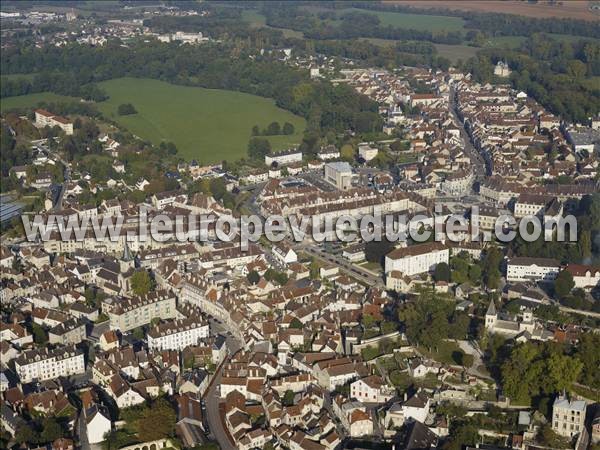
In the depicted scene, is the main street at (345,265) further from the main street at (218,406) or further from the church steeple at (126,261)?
the church steeple at (126,261)

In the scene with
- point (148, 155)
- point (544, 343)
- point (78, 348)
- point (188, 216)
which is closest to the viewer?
point (544, 343)

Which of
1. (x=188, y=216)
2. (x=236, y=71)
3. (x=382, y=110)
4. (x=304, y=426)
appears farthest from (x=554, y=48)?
(x=304, y=426)

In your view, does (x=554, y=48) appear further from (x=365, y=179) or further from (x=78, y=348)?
(x=78, y=348)

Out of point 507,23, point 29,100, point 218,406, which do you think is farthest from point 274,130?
point 218,406

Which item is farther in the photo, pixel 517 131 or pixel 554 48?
pixel 554 48

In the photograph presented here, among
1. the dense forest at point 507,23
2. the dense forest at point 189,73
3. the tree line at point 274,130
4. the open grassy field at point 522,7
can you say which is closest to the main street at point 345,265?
the tree line at point 274,130
